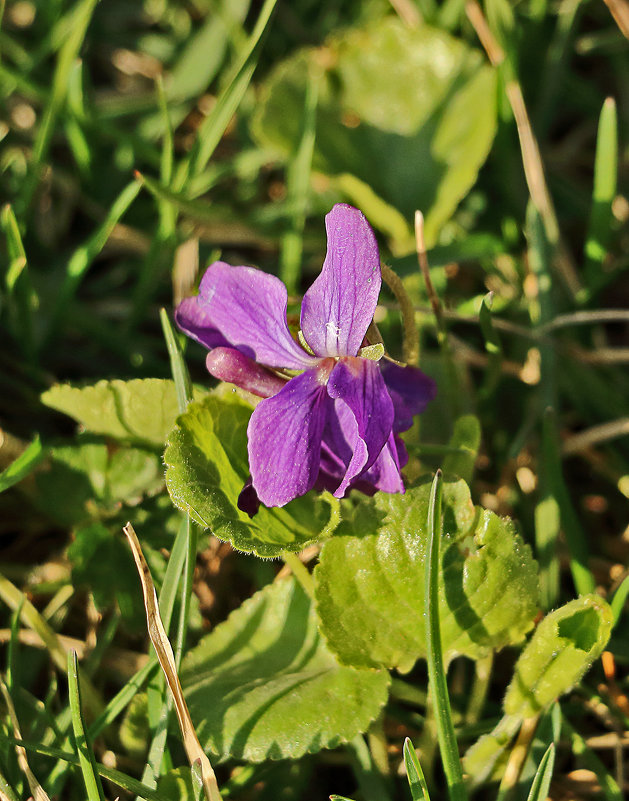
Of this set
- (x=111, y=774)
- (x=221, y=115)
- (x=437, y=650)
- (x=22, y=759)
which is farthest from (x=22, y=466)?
(x=221, y=115)

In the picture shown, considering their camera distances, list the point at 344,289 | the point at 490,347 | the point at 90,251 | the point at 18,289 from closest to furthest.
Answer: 1. the point at 344,289
2. the point at 490,347
3. the point at 18,289
4. the point at 90,251

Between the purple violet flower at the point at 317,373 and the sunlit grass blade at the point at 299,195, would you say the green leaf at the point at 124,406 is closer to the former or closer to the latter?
the purple violet flower at the point at 317,373

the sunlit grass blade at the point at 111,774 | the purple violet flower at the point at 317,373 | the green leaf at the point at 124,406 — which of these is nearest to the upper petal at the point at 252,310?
the purple violet flower at the point at 317,373

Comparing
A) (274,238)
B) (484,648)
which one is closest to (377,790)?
(484,648)

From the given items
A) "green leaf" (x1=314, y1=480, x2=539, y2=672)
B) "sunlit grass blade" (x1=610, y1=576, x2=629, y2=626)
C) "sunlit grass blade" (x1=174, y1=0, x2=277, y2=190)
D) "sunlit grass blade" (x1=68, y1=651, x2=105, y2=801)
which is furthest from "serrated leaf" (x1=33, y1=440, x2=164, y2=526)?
"sunlit grass blade" (x1=610, y1=576, x2=629, y2=626)

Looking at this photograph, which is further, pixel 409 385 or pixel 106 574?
pixel 106 574

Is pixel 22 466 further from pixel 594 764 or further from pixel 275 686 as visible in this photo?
pixel 594 764

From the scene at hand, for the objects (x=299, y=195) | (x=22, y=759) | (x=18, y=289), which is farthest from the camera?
(x=299, y=195)

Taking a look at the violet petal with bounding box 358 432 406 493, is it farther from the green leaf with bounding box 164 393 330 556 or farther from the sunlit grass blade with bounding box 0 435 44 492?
the sunlit grass blade with bounding box 0 435 44 492
